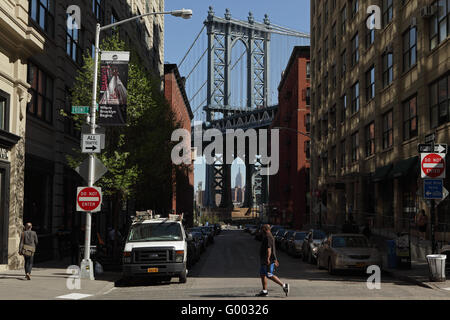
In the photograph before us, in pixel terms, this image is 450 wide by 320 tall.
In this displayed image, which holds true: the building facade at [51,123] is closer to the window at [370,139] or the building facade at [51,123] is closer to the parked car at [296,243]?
the parked car at [296,243]

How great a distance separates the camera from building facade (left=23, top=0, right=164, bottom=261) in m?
25.0

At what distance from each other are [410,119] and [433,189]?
42.0ft

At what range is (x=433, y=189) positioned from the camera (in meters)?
18.1

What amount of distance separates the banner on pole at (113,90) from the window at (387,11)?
2007 centimetres

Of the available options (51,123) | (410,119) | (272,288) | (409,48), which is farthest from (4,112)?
(409,48)

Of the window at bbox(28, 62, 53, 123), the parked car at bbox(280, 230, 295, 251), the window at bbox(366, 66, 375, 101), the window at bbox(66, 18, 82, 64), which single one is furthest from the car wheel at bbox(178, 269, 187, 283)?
the window at bbox(366, 66, 375, 101)

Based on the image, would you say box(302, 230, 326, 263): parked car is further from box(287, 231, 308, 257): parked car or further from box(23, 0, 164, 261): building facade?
box(23, 0, 164, 261): building facade

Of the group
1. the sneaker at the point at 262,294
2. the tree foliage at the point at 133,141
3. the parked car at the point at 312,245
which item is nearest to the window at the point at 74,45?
the tree foliage at the point at 133,141

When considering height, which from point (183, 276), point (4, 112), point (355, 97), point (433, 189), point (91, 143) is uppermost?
point (355, 97)

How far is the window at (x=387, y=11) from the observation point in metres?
33.9

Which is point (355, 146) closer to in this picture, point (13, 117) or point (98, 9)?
point (98, 9)

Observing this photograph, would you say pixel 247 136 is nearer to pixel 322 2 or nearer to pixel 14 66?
pixel 322 2
